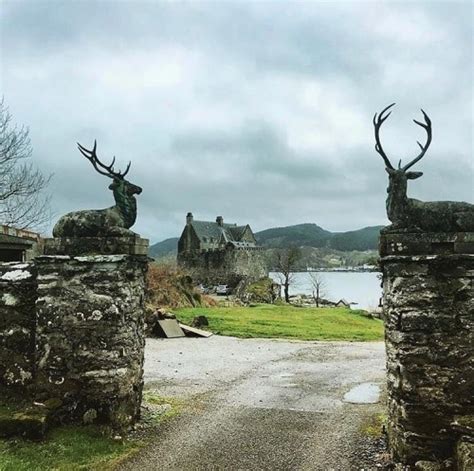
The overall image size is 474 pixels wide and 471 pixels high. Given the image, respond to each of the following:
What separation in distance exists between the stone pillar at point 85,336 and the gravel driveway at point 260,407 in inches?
35.3

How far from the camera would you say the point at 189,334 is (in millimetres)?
16031

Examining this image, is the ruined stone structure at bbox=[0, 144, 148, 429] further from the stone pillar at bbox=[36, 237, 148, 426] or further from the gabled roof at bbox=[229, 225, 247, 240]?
the gabled roof at bbox=[229, 225, 247, 240]

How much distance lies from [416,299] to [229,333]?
12.0m

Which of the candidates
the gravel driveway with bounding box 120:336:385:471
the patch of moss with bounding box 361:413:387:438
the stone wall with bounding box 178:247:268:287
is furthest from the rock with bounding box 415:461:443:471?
the stone wall with bounding box 178:247:268:287

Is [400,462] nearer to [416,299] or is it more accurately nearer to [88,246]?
[416,299]

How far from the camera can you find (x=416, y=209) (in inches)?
212

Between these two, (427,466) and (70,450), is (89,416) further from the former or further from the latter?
(427,466)

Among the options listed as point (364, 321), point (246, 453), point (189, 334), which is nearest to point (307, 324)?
point (364, 321)

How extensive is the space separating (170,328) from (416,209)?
1169 cm

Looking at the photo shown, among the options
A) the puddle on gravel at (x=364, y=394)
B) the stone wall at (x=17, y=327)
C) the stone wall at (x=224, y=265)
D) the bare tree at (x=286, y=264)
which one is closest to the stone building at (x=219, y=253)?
the stone wall at (x=224, y=265)

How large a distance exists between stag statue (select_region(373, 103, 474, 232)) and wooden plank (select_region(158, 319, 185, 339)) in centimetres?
1120

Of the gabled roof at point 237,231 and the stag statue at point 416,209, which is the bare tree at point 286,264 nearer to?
the gabled roof at point 237,231

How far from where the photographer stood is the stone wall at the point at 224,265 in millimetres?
43219

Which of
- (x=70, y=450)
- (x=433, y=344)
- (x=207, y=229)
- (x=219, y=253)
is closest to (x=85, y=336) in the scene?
(x=70, y=450)
